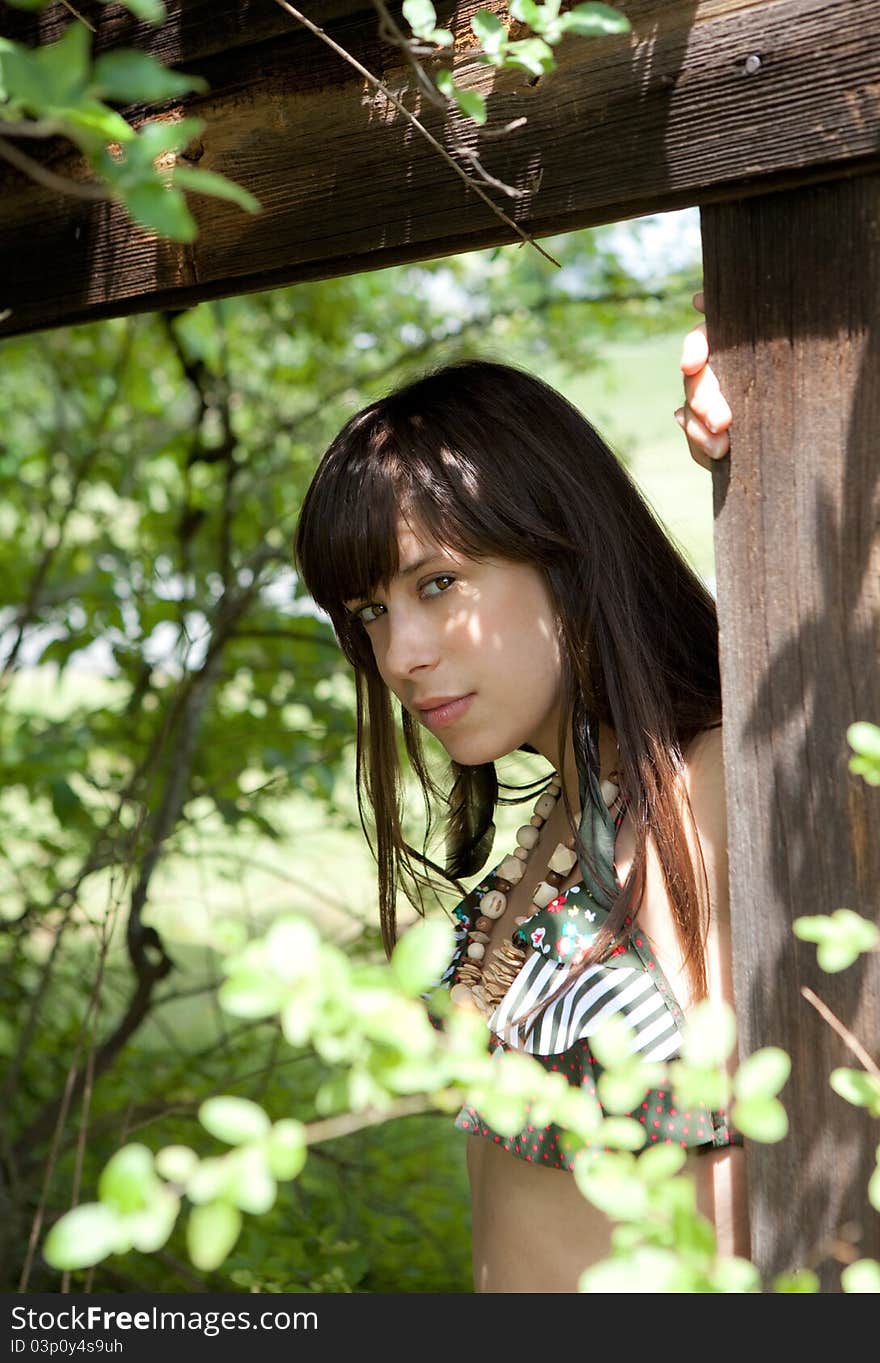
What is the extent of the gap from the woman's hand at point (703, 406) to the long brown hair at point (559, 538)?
0.34 meters

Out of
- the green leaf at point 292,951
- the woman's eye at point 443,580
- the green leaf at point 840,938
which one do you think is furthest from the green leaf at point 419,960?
the woman's eye at point 443,580

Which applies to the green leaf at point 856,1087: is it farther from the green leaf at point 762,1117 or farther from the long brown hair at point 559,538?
the long brown hair at point 559,538

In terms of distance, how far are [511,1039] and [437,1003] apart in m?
0.63

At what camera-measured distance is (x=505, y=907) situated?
167cm

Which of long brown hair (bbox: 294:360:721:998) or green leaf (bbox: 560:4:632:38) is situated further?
long brown hair (bbox: 294:360:721:998)

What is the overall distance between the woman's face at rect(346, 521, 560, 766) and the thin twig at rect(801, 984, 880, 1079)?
51cm

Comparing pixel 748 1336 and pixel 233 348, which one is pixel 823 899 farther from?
pixel 233 348

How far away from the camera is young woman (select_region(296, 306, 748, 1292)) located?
1.32 m

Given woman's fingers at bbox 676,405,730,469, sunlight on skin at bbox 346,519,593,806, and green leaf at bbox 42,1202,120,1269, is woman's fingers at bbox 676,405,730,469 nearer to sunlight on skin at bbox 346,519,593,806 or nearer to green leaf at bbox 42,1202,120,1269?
sunlight on skin at bbox 346,519,593,806

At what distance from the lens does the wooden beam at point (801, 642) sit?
1059 millimetres

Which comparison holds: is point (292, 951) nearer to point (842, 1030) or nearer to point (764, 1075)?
point (764, 1075)

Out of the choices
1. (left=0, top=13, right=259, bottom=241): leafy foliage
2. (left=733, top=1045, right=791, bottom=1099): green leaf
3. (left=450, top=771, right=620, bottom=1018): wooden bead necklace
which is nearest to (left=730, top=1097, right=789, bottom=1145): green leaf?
(left=733, top=1045, right=791, bottom=1099): green leaf

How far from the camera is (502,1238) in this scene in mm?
1456

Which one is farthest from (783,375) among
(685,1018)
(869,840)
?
(685,1018)
